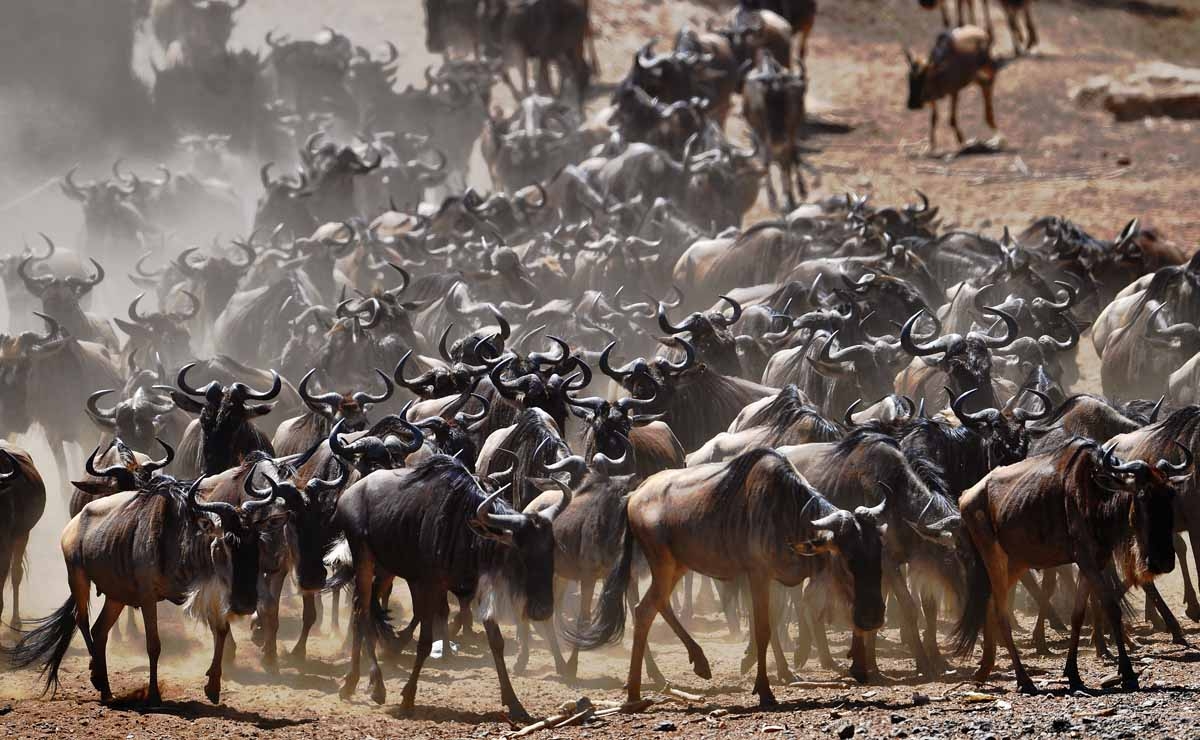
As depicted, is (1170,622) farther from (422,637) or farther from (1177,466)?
(422,637)

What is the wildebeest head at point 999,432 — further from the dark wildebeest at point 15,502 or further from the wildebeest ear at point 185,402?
the dark wildebeest at point 15,502

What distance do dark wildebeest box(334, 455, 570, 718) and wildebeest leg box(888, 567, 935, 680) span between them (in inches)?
80.5

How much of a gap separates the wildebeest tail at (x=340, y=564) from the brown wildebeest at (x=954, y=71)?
65.8 feet

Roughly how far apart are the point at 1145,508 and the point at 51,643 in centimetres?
687

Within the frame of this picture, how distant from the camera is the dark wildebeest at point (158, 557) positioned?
34.0 feet

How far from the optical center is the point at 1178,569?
1350cm

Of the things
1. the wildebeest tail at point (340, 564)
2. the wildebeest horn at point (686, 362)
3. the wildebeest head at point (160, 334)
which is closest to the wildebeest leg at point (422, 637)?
the wildebeest tail at point (340, 564)

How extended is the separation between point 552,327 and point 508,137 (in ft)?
32.4

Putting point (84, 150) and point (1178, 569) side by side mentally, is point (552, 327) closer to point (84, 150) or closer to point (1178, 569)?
point (1178, 569)

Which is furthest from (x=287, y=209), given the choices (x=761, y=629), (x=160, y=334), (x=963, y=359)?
(x=761, y=629)

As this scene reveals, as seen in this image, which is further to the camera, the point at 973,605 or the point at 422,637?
the point at 422,637

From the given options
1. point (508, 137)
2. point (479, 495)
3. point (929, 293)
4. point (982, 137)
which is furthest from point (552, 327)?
point (982, 137)

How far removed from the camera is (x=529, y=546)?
9906 mm

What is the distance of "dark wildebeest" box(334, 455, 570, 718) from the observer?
9930 millimetres
